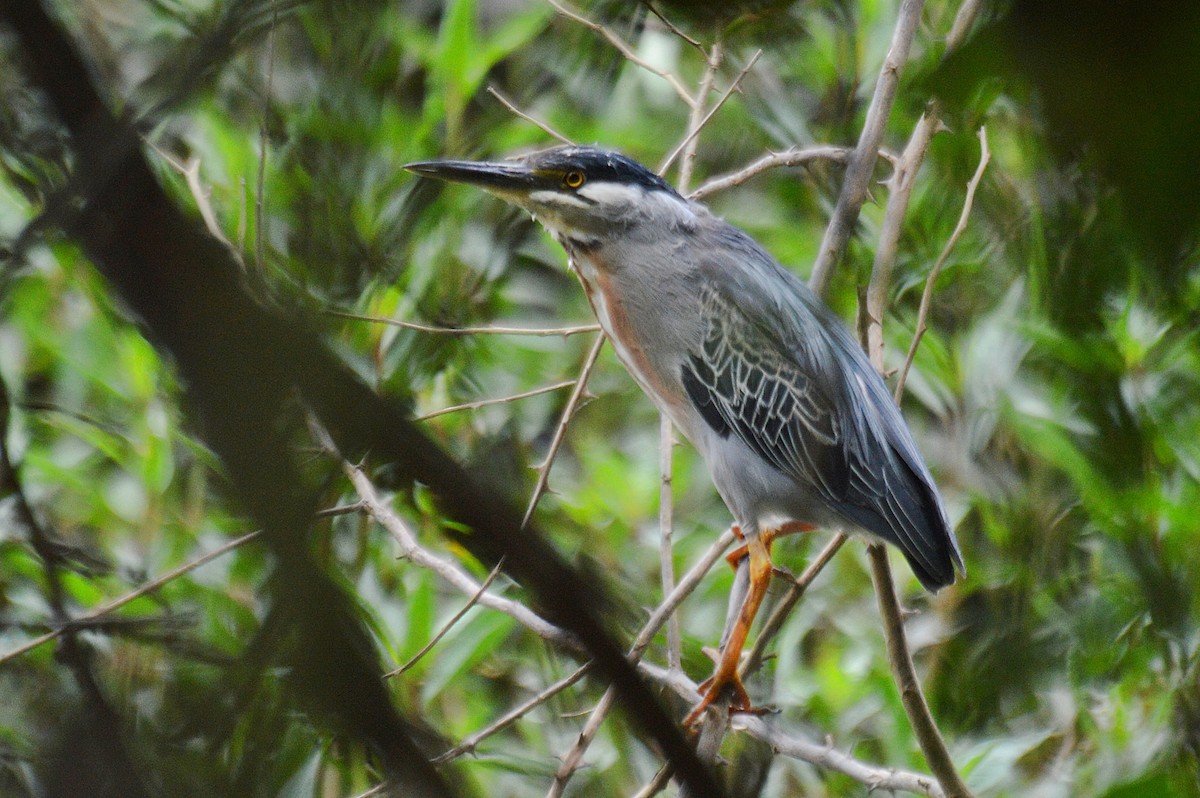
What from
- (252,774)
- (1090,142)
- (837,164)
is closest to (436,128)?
(837,164)

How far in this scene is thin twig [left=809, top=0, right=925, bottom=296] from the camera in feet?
6.50

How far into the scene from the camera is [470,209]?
3.09 m

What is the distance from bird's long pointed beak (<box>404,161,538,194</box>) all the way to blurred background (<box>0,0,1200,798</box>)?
0.48 feet

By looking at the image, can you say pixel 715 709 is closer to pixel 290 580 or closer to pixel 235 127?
pixel 290 580

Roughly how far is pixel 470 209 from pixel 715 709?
162 cm

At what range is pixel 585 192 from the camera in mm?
2371

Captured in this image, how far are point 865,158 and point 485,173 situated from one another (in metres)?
0.71

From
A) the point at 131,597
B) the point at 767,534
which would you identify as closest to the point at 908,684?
the point at 767,534

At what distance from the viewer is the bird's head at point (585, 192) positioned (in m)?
2.31

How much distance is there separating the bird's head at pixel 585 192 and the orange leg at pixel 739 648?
72 cm

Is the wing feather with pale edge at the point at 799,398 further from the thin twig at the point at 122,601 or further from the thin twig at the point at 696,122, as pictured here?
the thin twig at the point at 122,601

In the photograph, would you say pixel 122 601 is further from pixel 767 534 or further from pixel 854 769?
pixel 767 534

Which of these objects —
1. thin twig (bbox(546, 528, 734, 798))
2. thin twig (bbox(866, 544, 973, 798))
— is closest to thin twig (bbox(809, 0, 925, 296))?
thin twig (bbox(866, 544, 973, 798))

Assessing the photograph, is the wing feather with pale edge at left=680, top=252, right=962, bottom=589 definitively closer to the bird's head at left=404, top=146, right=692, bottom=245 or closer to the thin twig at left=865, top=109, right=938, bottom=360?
the thin twig at left=865, top=109, right=938, bottom=360
